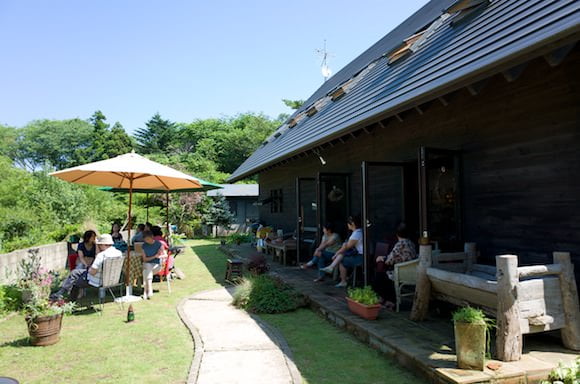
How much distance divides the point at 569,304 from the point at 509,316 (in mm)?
720

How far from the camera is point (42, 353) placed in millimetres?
4340

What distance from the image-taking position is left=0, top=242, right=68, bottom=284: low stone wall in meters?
7.23

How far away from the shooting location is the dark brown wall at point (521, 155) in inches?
162

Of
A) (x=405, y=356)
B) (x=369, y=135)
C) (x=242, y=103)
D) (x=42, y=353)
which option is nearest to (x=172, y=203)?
(x=369, y=135)

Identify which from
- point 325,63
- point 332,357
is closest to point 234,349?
point 332,357

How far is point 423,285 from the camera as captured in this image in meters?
4.56

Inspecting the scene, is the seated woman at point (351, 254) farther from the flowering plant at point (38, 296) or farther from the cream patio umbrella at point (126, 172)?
the flowering plant at point (38, 296)

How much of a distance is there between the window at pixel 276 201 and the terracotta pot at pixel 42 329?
10.3 meters

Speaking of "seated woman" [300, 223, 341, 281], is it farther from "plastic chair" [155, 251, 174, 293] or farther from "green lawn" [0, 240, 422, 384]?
"plastic chair" [155, 251, 174, 293]

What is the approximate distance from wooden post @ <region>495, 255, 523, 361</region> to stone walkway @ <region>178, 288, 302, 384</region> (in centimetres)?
183

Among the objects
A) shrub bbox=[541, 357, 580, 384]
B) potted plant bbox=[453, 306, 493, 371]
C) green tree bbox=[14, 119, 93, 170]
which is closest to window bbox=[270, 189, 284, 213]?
potted plant bbox=[453, 306, 493, 371]

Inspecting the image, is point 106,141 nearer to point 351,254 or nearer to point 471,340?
point 351,254

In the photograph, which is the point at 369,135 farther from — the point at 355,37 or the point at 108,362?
the point at 355,37

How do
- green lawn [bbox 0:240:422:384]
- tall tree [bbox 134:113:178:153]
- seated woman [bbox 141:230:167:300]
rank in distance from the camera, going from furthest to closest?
tall tree [bbox 134:113:178:153] < seated woman [bbox 141:230:167:300] < green lawn [bbox 0:240:422:384]
